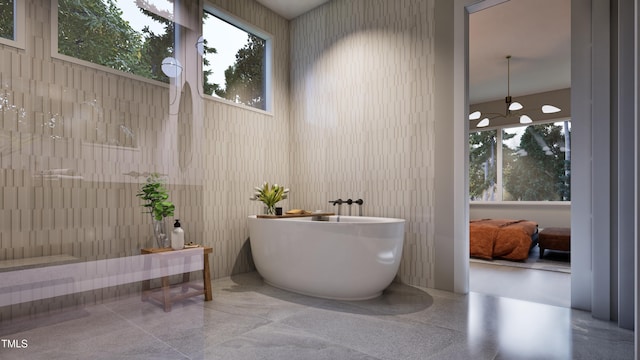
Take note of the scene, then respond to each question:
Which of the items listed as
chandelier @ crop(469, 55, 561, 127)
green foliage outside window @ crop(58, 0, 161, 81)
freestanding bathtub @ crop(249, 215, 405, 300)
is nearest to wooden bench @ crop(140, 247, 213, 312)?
freestanding bathtub @ crop(249, 215, 405, 300)

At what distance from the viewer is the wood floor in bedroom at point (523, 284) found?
2.78 metres

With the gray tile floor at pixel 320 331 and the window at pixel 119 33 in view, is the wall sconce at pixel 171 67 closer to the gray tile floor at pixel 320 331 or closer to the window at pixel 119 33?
the window at pixel 119 33

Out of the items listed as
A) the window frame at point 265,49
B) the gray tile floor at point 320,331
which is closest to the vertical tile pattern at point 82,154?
the gray tile floor at point 320,331

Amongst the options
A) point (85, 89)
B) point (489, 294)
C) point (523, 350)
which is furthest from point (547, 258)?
point (85, 89)

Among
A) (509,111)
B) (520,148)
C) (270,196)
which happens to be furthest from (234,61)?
(520,148)

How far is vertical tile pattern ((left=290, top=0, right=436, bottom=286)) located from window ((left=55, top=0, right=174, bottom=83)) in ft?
6.60

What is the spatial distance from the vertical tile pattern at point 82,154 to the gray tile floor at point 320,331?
0.30 meters

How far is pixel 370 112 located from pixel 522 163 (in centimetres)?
459

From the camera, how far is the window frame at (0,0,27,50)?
1414 millimetres

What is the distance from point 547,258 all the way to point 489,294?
2244mm

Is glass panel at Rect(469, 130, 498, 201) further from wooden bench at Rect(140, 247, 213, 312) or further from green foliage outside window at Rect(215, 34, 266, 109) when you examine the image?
wooden bench at Rect(140, 247, 213, 312)

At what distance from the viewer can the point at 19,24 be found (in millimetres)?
1434

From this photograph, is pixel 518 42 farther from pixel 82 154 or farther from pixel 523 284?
pixel 82 154

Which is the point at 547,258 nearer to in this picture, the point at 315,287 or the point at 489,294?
the point at 489,294
